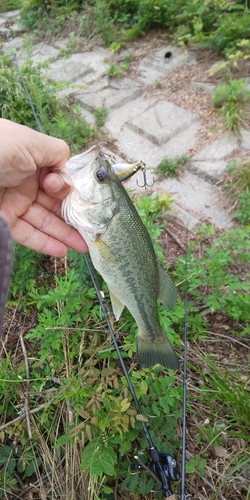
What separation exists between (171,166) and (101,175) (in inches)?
103

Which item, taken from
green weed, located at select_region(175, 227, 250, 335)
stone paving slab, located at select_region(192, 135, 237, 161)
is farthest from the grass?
stone paving slab, located at select_region(192, 135, 237, 161)

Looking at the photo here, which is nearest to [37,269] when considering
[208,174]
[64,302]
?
[64,302]

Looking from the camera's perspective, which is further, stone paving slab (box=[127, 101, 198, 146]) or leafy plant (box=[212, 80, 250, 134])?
stone paving slab (box=[127, 101, 198, 146])

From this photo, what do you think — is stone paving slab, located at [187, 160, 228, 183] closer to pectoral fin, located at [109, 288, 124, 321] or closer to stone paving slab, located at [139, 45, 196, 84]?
stone paving slab, located at [139, 45, 196, 84]

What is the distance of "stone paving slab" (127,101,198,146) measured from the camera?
4.82m

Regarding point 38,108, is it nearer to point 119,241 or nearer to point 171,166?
point 171,166

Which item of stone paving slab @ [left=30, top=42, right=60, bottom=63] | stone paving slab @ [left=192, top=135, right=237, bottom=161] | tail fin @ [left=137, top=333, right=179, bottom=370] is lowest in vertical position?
stone paving slab @ [left=192, top=135, right=237, bottom=161]

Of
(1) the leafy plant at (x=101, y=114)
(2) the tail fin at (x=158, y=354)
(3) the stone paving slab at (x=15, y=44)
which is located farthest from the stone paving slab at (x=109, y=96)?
(2) the tail fin at (x=158, y=354)

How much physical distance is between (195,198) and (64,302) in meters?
2.04

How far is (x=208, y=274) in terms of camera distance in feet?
10.0

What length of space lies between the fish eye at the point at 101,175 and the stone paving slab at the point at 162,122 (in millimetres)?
3069

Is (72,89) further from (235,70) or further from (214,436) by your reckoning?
(214,436)

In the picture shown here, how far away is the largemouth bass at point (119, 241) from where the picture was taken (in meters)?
1.91

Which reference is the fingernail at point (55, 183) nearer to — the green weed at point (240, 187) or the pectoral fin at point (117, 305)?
the pectoral fin at point (117, 305)
